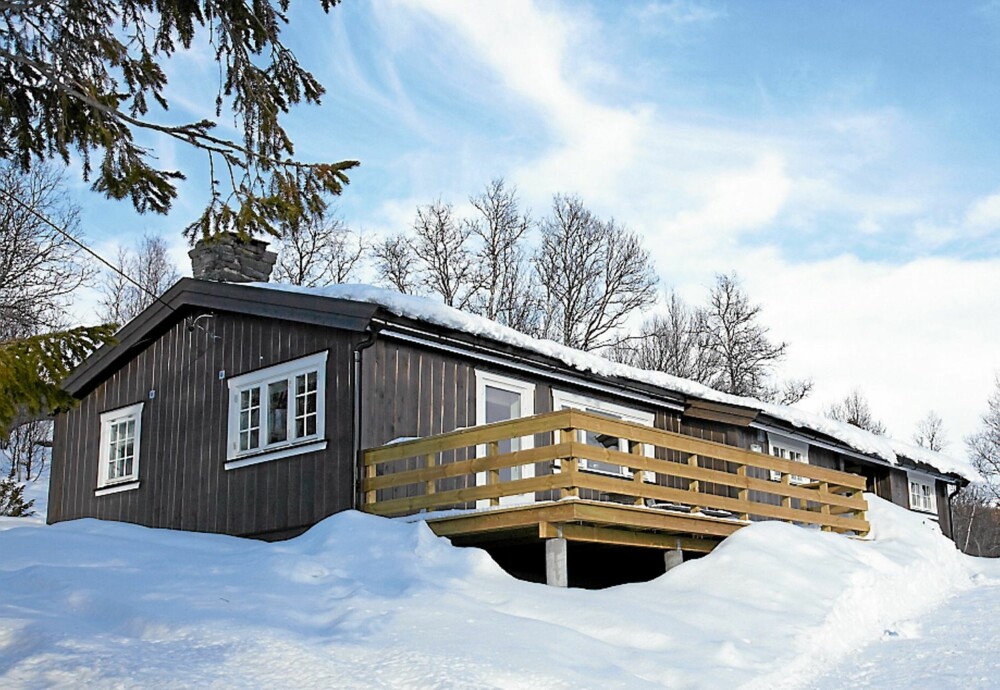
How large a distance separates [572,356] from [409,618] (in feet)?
23.2

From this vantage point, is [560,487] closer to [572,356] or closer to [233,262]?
[572,356]

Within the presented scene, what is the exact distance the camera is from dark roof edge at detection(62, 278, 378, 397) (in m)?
13.1

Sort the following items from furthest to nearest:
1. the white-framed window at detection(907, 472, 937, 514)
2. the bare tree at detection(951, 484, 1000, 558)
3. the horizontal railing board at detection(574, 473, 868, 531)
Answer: the bare tree at detection(951, 484, 1000, 558), the white-framed window at detection(907, 472, 937, 514), the horizontal railing board at detection(574, 473, 868, 531)

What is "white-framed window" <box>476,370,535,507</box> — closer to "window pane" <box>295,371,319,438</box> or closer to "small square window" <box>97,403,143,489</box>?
"window pane" <box>295,371,319,438</box>

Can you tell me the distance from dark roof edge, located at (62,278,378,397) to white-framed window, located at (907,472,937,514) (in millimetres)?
16175

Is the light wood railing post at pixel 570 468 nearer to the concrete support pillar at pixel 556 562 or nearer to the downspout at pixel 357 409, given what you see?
the concrete support pillar at pixel 556 562

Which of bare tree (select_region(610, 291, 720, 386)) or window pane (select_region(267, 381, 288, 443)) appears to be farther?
bare tree (select_region(610, 291, 720, 386))

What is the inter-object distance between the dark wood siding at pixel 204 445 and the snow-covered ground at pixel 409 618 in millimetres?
1383

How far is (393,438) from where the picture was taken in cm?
1337

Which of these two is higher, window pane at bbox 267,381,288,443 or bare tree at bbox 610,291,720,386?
bare tree at bbox 610,291,720,386

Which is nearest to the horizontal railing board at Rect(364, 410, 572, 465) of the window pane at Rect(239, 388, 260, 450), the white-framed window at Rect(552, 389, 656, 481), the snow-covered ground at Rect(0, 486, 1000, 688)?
the snow-covered ground at Rect(0, 486, 1000, 688)

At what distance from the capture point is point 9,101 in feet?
25.3

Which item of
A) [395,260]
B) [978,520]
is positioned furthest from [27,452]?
[978,520]

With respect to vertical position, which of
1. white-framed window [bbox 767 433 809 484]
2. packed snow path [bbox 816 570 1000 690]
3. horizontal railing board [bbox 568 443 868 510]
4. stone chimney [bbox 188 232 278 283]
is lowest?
packed snow path [bbox 816 570 1000 690]
